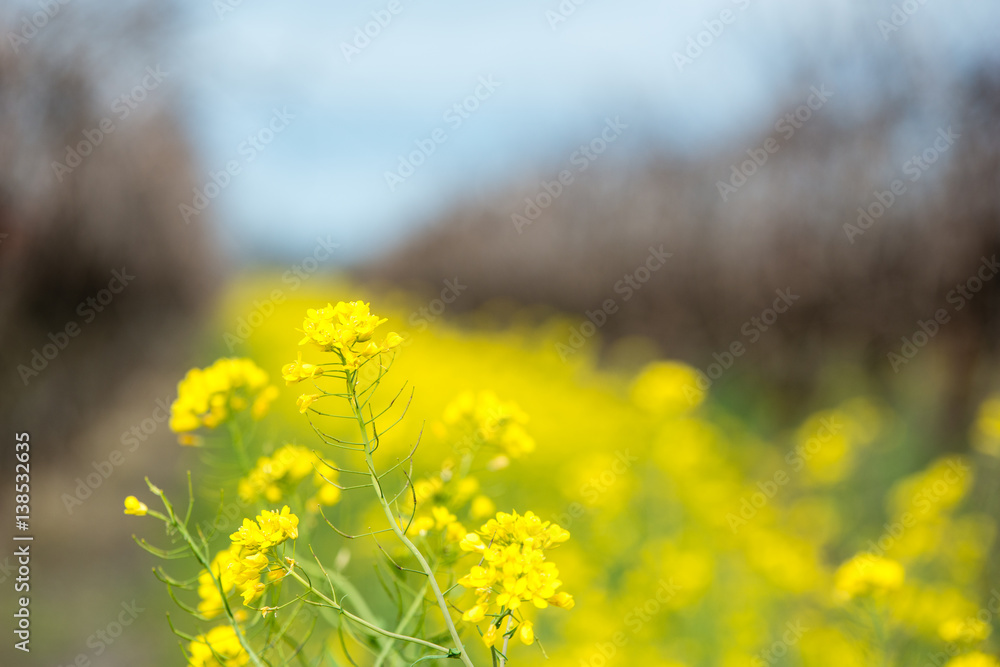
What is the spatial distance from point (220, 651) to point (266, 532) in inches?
9.9

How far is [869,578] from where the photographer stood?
135 cm

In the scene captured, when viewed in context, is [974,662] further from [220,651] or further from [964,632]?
[220,651]

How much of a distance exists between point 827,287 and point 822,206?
0.49 metres

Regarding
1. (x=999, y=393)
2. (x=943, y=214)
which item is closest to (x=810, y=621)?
(x=999, y=393)

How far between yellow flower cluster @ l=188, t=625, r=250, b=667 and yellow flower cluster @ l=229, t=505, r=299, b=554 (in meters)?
0.20

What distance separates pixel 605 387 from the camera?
261 inches

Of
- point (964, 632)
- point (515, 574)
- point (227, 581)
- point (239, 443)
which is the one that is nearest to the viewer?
point (515, 574)

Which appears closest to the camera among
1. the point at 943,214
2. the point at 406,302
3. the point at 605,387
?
the point at 943,214

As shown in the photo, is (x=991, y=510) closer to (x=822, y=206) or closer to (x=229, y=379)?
(x=822, y=206)

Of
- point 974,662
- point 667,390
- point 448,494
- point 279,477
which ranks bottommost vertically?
point 279,477

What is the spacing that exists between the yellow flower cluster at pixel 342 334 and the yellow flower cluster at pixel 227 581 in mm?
225

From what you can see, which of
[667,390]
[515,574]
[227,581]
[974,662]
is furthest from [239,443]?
[667,390]

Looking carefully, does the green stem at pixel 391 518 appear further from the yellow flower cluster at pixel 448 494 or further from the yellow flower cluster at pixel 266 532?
the yellow flower cluster at pixel 448 494

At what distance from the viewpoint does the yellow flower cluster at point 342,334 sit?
0.80 meters
